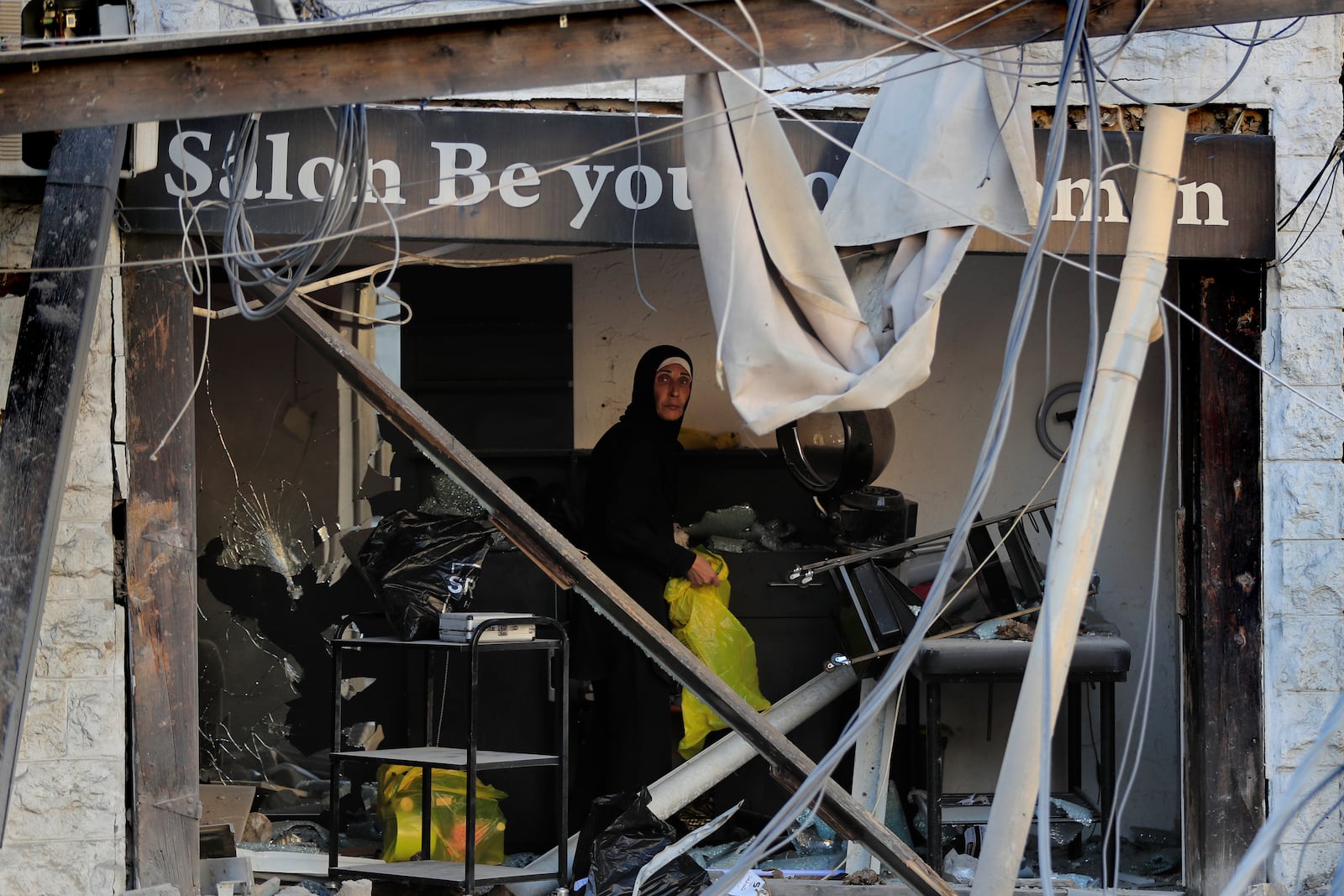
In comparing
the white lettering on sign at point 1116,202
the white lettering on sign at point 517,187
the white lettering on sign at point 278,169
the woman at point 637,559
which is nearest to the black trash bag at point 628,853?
the woman at point 637,559


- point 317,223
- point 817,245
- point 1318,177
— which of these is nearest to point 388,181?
point 317,223

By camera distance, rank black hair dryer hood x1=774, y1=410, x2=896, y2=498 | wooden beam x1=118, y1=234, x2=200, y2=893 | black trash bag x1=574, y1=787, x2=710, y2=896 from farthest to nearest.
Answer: black hair dryer hood x1=774, y1=410, x2=896, y2=498
black trash bag x1=574, y1=787, x2=710, y2=896
wooden beam x1=118, y1=234, x2=200, y2=893

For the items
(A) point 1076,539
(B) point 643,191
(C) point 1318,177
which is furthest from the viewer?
(C) point 1318,177

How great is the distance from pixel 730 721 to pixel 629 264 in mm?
3312

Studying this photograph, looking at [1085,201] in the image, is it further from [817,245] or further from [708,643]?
[708,643]

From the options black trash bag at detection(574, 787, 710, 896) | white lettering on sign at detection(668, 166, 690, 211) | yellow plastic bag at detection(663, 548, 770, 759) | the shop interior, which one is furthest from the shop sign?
black trash bag at detection(574, 787, 710, 896)

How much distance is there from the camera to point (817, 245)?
4070mm

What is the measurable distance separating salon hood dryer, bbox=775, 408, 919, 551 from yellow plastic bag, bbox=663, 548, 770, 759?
0.69 meters

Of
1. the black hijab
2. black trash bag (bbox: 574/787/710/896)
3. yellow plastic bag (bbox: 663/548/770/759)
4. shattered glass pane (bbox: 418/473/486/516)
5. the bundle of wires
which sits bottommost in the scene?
black trash bag (bbox: 574/787/710/896)

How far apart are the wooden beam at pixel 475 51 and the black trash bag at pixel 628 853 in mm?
3151

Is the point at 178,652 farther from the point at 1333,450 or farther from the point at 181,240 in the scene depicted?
the point at 1333,450

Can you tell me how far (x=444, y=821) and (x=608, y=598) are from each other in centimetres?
174

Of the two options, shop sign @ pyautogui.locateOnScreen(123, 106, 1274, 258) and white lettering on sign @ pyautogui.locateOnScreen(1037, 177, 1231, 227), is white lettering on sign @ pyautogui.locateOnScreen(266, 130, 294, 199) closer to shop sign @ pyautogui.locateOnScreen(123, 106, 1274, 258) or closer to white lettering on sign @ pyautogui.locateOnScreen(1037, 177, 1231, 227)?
shop sign @ pyautogui.locateOnScreen(123, 106, 1274, 258)

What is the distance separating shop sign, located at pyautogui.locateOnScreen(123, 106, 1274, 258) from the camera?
483 cm
